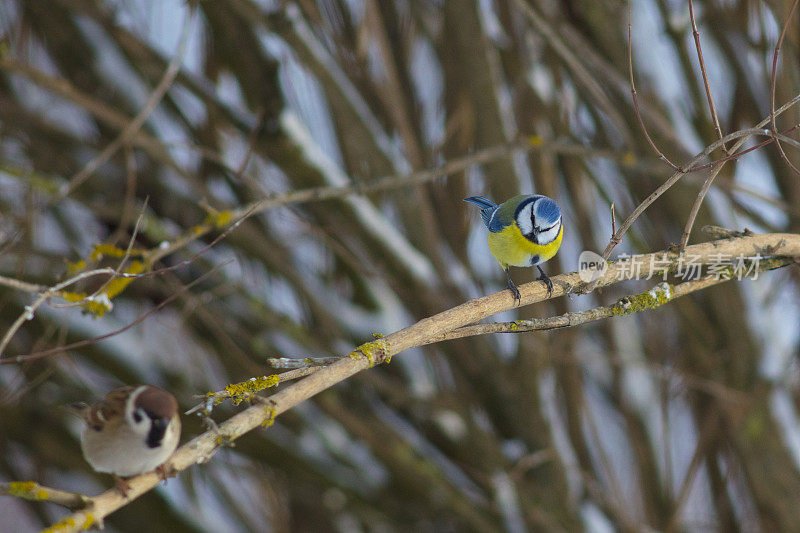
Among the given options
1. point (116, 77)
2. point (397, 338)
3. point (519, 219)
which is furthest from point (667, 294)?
point (116, 77)

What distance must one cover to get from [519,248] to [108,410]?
1.10 meters

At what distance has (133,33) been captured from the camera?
8.66 ft

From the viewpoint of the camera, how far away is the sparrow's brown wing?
1574mm

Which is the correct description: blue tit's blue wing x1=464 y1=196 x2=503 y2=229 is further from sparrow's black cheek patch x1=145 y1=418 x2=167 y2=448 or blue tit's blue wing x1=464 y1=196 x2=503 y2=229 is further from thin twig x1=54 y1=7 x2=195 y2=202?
thin twig x1=54 y1=7 x2=195 y2=202

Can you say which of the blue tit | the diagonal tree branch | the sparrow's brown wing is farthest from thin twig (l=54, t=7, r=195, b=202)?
the blue tit

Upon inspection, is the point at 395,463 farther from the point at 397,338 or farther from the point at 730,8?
the point at 730,8

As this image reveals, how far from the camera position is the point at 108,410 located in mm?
1601

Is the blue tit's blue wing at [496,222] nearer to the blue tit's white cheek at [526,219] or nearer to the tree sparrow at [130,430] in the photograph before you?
the blue tit's white cheek at [526,219]

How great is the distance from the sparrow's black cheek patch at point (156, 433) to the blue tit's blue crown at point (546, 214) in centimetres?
96

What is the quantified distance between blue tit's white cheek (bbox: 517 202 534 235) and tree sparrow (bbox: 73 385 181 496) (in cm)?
82

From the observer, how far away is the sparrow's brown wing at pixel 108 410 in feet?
5.16

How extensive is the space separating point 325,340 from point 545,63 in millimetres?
1610

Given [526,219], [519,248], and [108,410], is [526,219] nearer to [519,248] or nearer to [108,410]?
[519,248]

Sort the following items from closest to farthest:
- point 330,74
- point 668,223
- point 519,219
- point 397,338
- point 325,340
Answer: point 397,338 → point 519,219 → point 330,74 → point 668,223 → point 325,340
